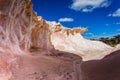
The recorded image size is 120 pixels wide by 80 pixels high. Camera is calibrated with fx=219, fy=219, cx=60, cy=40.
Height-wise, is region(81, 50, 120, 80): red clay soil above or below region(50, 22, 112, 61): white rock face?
below

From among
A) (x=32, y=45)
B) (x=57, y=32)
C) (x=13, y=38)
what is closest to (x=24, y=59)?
(x=13, y=38)

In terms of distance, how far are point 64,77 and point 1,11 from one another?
4.57 metres

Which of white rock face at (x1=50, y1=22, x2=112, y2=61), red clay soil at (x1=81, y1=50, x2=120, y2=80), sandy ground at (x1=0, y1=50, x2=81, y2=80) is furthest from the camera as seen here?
→ white rock face at (x1=50, y1=22, x2=112, y2=61)

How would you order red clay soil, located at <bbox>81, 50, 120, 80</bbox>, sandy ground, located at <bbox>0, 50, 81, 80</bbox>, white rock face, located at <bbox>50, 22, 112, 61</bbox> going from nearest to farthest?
1. red clay soil, located at <bbox>81, 50, 120, 80</bbox>
2. sandy ground, located at <bbox>0, 50, 81, 80</bbox>
3. white rock face, located at <bbox>50, 22, 112, 61</bbox>

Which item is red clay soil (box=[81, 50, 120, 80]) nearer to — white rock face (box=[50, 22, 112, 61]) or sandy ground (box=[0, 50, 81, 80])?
sandy ground (box=[0, 50, 81, 80])

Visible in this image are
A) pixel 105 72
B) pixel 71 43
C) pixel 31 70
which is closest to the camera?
pixel 105 72

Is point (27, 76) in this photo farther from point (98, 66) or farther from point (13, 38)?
point (13, 38)

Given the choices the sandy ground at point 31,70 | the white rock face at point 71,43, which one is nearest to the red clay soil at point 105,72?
the sandy ground at point 31,70

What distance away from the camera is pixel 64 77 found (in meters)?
8.94

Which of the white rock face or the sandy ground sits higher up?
the white rock face

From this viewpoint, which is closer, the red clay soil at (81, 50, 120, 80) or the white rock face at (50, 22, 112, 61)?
the red clay soil at (81, 50, 120, 80)

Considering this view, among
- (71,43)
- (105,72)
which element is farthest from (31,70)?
(71,43)

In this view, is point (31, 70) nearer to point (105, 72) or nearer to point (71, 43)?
point (105, 72)

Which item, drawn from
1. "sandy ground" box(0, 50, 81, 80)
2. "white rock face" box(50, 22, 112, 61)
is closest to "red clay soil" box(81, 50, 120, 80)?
"sandy ground" box(0, 50, 81, 80)
